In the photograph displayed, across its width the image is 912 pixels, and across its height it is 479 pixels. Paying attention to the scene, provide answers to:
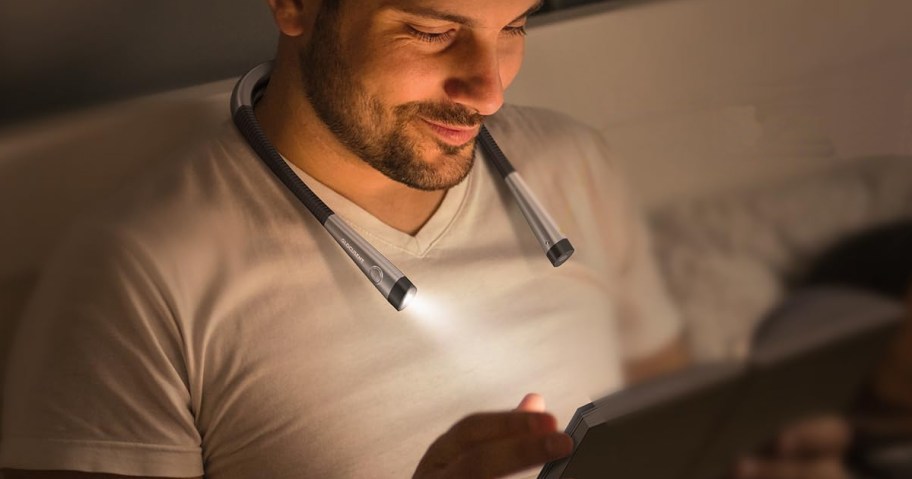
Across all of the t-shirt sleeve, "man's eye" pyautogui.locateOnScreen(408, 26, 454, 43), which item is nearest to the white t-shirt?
the t-shirt sleeve

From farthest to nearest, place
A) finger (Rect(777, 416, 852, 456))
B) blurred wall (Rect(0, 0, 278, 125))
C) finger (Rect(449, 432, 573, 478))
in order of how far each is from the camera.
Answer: finger (Rect(777, 416, 852, 456)), finger (Rect(449, 432, 573, 478)), blurred wall (Rect(0, 0, 278, 125))

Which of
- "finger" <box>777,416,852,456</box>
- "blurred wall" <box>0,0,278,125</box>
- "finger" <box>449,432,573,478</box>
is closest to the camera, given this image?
"blurred wall" <box>0,0,278,125</box>

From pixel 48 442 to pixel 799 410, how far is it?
521 mm

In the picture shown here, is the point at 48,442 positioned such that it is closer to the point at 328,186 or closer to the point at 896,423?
the point at 328,186

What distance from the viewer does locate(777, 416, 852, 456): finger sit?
0.81 m

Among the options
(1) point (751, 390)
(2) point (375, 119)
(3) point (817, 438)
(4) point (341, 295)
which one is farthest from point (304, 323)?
(3) point (817, 438)

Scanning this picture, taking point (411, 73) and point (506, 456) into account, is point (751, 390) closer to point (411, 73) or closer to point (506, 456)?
point (506, 456)

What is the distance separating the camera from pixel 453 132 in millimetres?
633

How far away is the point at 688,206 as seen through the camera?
0.79m

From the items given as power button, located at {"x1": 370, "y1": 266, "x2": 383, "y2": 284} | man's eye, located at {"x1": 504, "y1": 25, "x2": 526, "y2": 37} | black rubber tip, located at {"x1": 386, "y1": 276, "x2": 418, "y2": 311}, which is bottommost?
black rubber tip, located at {"x1": 386, "y1": 276, "x2": 418, "y2": 311}

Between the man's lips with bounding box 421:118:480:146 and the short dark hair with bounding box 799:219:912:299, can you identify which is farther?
the short dark hair with bounding box 799:219:912:299

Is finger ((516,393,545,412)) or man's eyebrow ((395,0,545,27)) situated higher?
man's eyebrow ((395,0,545,27))

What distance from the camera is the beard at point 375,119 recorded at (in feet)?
1.95

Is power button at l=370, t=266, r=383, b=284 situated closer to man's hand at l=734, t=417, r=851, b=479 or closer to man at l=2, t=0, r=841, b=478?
man at l=2, t=0, r=841, b=478
